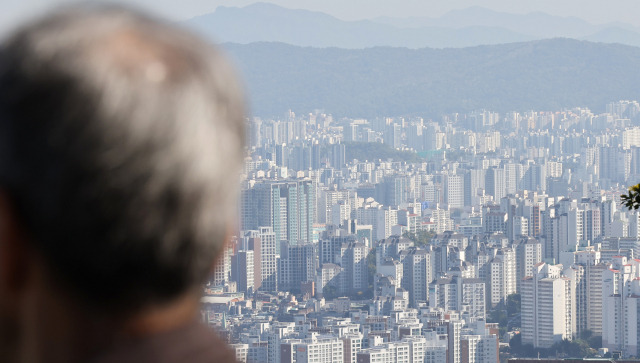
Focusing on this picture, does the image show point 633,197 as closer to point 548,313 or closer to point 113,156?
point 113,156

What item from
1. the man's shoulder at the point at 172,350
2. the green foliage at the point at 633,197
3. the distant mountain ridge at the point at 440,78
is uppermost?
the distant mountain ridge at the point at 440,78

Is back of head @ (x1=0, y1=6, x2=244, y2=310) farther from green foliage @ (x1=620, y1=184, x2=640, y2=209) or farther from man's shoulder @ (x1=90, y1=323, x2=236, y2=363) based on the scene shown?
green foliage @ (x1=620, y1=184, x2=640, y2=209)

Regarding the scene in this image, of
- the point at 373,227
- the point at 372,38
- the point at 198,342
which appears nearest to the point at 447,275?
the point at 373,227

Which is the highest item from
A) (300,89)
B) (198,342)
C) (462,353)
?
(300,89)

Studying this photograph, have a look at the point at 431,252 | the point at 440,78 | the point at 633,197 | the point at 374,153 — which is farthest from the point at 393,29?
the point at 633,197

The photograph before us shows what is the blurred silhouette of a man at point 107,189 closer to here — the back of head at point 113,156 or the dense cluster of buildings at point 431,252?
the back of head at point 113,156

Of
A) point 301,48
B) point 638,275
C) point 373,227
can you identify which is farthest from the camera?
point 301,48

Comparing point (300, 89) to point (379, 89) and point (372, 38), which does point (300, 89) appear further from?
point (372, 38)

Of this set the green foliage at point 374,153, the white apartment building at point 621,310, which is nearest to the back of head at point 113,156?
the white apartment building at point 621,310
